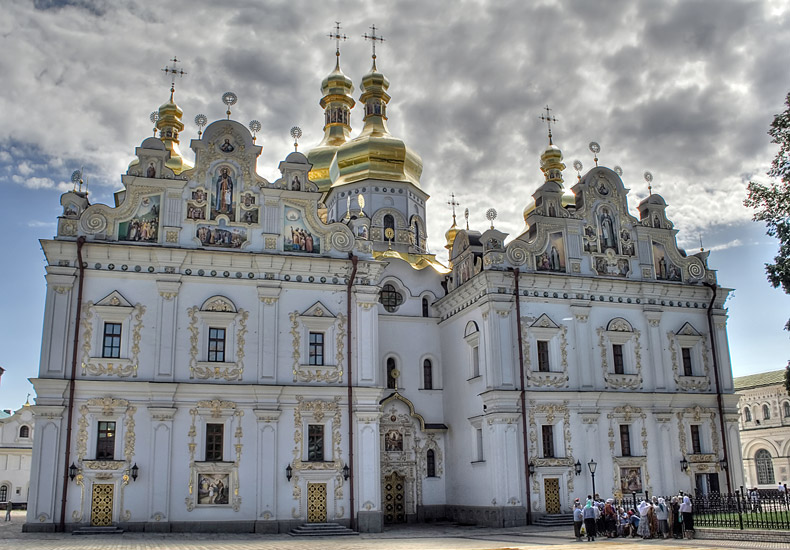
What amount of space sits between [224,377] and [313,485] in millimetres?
4657

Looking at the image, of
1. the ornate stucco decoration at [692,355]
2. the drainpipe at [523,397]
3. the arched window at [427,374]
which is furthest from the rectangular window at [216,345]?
the ornate stucco decoration at [692,355]

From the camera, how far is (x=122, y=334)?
25750 mm

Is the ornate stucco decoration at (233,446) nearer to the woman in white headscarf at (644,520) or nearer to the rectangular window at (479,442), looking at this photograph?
the rectangular window at (479,442)

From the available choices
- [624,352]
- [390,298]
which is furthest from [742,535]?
[390,298]

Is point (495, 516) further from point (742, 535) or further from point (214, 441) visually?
point (214, 441)

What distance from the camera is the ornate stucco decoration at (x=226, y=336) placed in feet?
85.6

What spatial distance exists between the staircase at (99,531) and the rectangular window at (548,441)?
14.8 m

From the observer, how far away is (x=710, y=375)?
104 ft

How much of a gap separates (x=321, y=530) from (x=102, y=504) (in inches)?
268

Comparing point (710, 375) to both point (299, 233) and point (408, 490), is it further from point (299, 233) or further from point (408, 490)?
point (299, 233)

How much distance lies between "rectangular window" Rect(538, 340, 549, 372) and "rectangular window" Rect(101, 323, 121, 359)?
15.0 meters

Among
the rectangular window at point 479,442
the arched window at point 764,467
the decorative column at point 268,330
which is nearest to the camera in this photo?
the decorative column at point 268,330

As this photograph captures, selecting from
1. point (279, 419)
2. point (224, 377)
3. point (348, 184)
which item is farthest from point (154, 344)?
point (348, 184)

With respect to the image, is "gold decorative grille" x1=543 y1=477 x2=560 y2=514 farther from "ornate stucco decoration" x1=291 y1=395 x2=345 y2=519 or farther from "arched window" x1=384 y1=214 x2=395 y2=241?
"arched window" x1=384 y1=214 x2=395 y2=241
